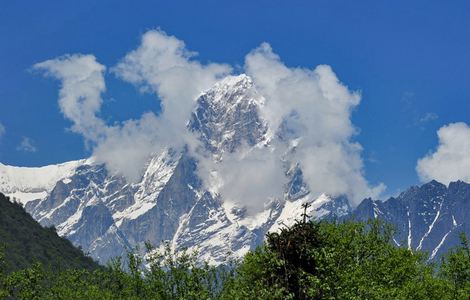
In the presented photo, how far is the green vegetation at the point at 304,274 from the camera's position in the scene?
44.9 meters

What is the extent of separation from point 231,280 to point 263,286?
16.3 metres

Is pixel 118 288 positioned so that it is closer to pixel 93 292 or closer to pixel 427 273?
pixel 93 292

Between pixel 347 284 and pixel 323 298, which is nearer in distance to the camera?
pixel 323 298

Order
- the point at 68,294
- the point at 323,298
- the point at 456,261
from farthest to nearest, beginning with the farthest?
the point at 68,294
the point at 456,261
the point at 323,298

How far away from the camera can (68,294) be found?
77.2 meters

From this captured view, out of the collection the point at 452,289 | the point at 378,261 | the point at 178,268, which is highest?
the point at 178,268

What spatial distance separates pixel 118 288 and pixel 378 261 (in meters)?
35.8

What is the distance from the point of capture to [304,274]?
4572 cm

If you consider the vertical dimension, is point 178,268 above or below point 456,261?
above

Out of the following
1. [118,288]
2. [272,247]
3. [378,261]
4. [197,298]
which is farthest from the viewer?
[118,288]

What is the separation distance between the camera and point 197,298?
53.2m

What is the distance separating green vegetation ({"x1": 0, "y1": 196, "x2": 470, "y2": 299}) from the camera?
4491cm

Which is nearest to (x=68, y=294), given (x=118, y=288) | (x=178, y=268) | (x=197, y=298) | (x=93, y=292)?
(x=93, y=292)

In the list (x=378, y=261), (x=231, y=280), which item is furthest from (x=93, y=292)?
(x=378, y=261)
